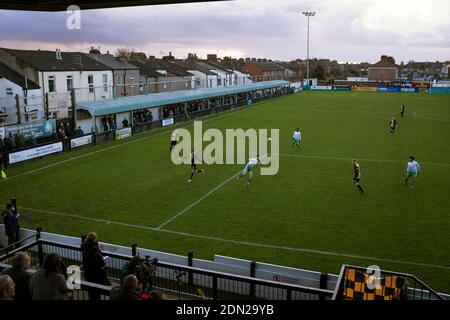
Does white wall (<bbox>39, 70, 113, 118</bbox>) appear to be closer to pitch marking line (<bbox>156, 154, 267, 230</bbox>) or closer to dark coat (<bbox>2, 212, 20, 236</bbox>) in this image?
pitch marking line (<bbox>156, 154, 267, 230</bbox>)

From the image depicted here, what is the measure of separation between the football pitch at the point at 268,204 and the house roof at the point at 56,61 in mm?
14485

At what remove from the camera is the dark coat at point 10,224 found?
44.3 ft

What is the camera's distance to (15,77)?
40.3m

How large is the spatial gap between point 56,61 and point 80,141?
1663 cm

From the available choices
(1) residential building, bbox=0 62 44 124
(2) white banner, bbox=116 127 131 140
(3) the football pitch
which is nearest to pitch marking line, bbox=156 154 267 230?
(3) the football pitch

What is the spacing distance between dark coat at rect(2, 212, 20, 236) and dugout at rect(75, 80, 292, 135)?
21630 mm

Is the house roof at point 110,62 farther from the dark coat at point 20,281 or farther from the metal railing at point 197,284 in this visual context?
the dark coat at point 20,281

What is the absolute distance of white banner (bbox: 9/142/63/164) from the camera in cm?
2684

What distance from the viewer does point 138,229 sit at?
1639 cm

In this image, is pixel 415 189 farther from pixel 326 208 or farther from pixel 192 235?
pixel 192 235

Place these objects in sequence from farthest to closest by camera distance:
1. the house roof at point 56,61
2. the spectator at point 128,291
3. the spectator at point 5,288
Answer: the house roof at point 56,61 → the spectator at point 128,291 → the spectator at point 5,288

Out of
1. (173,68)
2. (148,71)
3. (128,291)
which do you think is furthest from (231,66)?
(128,291)

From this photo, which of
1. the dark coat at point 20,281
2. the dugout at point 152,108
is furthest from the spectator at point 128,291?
the dugout at point 152,108

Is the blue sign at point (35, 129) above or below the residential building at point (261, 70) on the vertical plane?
below
